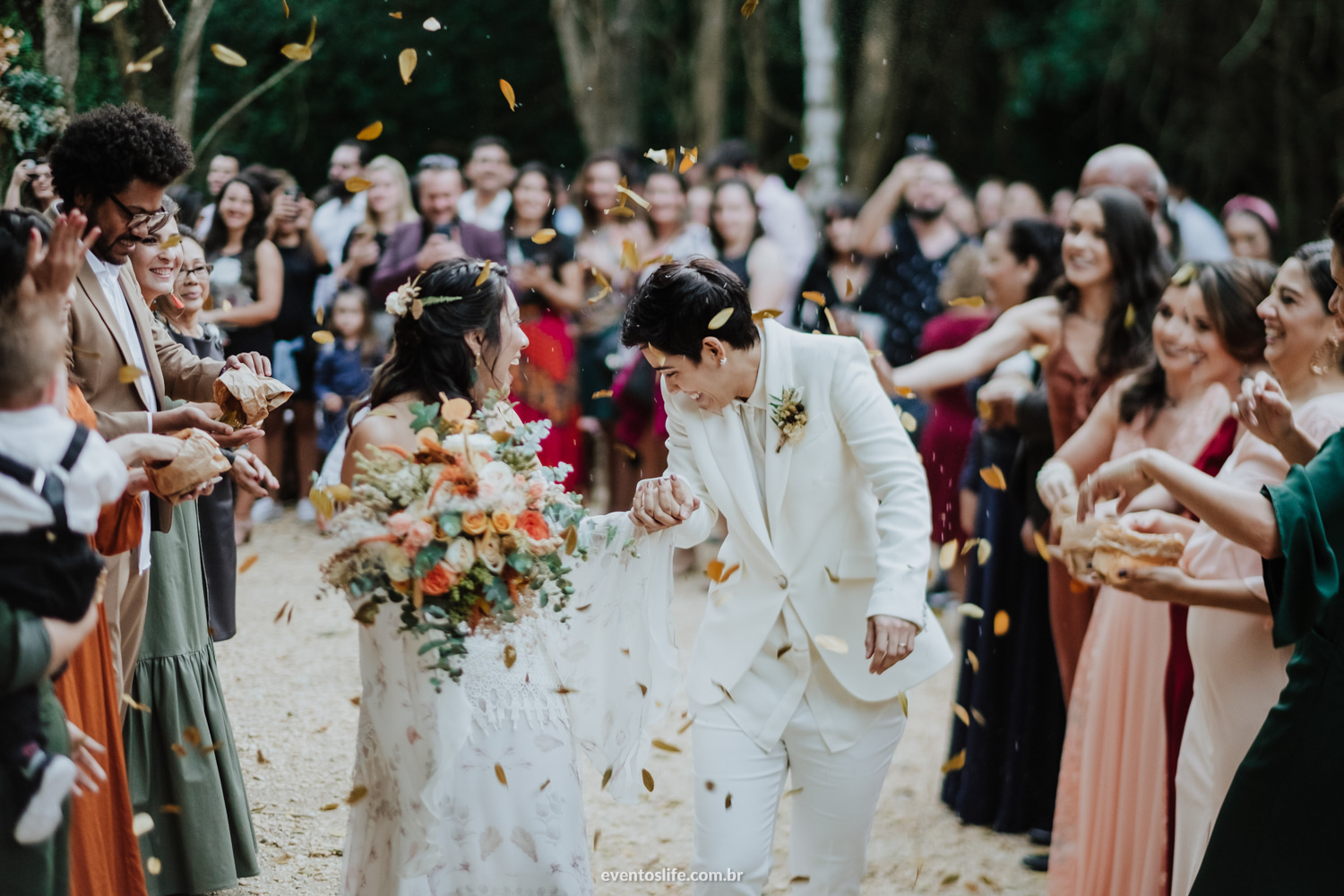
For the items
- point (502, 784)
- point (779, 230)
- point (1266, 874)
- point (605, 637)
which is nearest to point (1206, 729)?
point (1266, 874)

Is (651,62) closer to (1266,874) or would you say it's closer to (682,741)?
(682,741)

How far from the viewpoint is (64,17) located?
3.44 metres

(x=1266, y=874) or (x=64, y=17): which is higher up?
(x=64, y=17)

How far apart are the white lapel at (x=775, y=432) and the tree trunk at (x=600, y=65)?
29.0 ft

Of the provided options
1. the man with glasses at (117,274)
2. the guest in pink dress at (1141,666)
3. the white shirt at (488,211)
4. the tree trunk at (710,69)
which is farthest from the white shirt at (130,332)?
the tree trunk at (710,69)

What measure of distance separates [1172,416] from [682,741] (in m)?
2.48

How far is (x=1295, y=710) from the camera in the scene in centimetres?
251

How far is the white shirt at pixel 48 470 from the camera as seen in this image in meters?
2.05

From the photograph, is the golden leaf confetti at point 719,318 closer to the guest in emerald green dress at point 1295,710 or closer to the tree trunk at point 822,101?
the guest in emerald green dress at point 1295,710

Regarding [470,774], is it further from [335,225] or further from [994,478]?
[335,225]

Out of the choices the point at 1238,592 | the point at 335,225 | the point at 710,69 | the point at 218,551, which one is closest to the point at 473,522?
the point at 218,551

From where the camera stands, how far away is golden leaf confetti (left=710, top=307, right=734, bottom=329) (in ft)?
9.56

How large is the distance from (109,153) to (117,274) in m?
0.32

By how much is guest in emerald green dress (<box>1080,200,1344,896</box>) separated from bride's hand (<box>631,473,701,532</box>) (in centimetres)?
111
